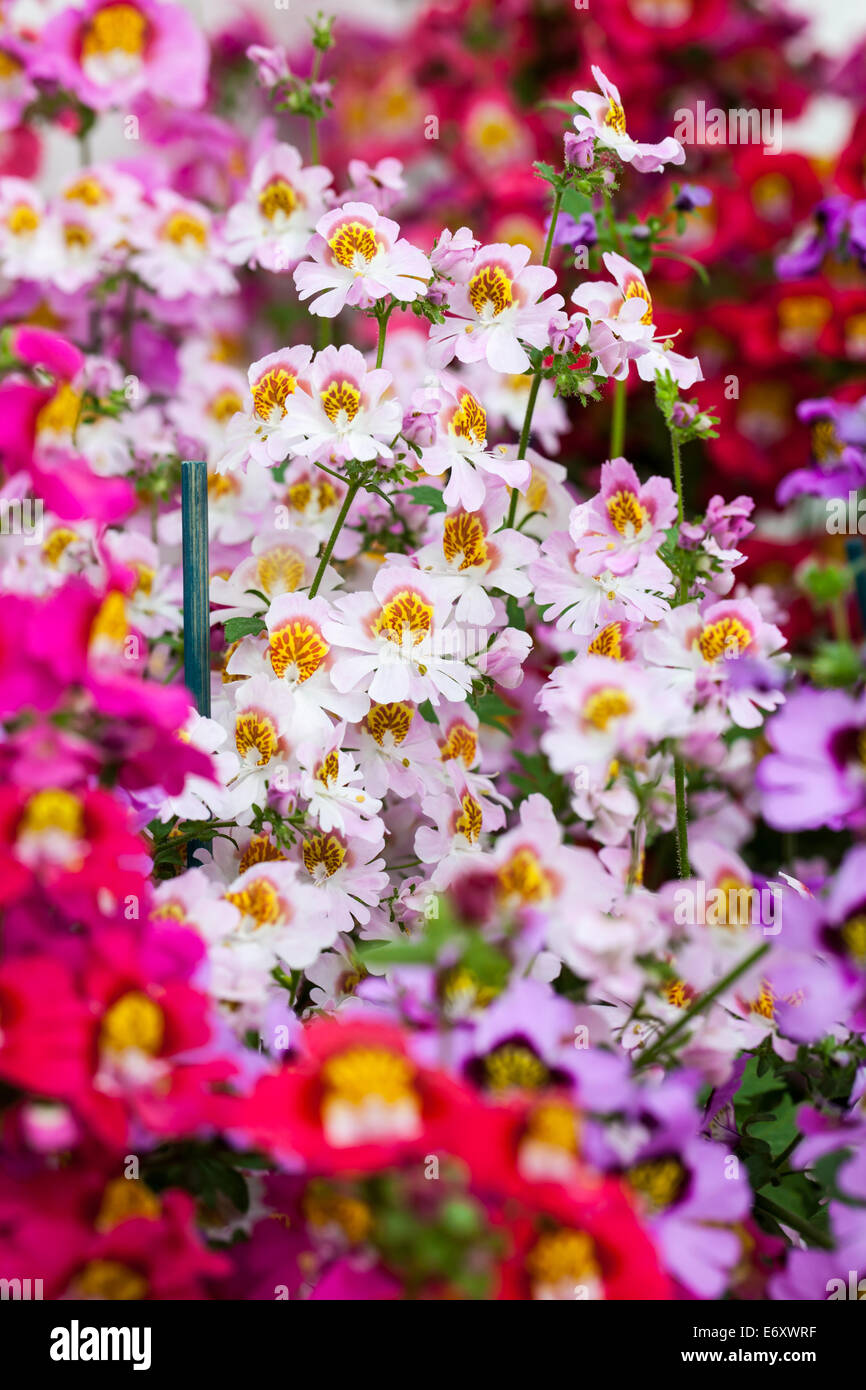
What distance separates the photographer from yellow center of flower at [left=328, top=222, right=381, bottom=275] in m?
0.61

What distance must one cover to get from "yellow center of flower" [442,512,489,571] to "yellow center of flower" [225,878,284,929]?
0.63 feet

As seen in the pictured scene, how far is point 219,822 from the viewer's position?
1.97ft

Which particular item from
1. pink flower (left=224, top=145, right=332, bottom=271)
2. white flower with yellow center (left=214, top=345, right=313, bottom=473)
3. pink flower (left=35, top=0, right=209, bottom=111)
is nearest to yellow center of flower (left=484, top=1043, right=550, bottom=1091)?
white flower with yellow center (left=214, top=345, right=313, bottom=473)

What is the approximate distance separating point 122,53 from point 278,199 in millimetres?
291

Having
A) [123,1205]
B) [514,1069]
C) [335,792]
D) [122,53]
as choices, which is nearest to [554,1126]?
[514,1069]

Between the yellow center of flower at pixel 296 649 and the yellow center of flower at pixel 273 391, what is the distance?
0.33 ft

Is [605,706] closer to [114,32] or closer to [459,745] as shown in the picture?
[459,745]

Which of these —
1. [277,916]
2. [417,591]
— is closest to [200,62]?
[417,591]

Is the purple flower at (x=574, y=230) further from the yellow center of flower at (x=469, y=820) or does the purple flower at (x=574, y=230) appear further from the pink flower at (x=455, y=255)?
the yellow center of flower at (x=469, y=820)

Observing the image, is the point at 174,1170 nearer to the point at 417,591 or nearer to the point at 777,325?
the point at 417,591

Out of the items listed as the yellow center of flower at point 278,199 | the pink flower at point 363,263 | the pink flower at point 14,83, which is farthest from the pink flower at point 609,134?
the pink flower at point 14,83

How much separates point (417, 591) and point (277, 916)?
0.16 meters

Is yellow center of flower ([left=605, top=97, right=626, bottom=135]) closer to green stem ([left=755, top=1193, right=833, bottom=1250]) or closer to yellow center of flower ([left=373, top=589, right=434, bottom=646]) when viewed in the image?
yellow center of flower ([left=373, top=589, right=434, bottom=646])

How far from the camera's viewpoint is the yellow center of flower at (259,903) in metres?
0.52
